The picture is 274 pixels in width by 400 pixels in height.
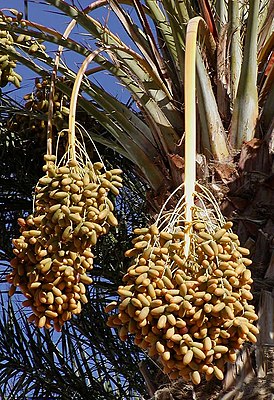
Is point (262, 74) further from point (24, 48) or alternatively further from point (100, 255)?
point (100, 255)

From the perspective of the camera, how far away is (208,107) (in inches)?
94.7

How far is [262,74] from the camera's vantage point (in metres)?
2.61

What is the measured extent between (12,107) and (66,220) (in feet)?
6.60

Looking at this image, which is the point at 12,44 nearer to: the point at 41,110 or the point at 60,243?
the point at 41,110

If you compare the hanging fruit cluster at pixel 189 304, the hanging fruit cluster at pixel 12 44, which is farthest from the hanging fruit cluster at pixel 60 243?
the hanging fruit cluster at pixel 12 44

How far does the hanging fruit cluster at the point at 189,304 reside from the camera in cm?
159

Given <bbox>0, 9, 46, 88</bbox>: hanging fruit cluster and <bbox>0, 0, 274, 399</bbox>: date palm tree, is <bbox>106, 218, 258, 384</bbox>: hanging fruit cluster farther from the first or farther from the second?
<bbox>0, 9, 46, 88</bbox>: hanging fruit cluster

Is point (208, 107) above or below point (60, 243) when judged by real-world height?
above

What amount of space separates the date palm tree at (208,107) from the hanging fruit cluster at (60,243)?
1.64 ft

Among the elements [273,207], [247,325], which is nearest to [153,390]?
[273,207]

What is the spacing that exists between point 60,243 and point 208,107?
0.77m

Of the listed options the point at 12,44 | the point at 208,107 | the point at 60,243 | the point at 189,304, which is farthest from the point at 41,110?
the point at 189,304

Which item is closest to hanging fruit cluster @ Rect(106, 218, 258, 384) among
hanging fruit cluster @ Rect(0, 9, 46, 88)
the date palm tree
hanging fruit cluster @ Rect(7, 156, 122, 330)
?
hanging fruit cluster @ Rect(7, 156, 122, 330)

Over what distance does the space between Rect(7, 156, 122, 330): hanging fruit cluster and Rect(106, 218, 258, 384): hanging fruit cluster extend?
0.63ft
